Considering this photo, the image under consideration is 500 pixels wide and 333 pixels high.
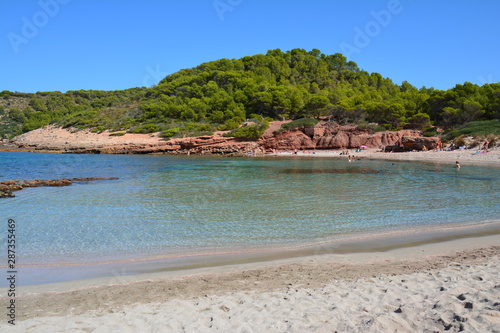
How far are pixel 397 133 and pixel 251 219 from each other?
42603mm

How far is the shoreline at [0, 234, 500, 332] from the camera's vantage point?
4.12 m

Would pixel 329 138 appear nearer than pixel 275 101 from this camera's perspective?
Yes

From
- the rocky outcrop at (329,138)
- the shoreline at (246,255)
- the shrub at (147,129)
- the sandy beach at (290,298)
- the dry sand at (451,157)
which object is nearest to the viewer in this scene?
the sandy beach at (290,298)

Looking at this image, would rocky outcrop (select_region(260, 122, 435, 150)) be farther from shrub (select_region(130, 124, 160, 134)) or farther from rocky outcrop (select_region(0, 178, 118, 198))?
rocky outcrop (select_region(0, 178, 118, 198))

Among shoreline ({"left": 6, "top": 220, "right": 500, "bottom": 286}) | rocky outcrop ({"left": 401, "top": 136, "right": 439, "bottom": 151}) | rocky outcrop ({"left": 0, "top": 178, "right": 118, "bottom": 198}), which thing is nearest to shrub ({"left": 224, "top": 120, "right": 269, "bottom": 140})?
rocky outcrop ({"left": 401, "top": 136, "right": 439, "bottom": 151})

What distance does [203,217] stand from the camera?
34.5ft

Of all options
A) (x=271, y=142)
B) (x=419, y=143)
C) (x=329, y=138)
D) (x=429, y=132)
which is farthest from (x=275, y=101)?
(x=419, y=143)

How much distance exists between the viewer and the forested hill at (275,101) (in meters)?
50.6

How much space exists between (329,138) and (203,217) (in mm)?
40080

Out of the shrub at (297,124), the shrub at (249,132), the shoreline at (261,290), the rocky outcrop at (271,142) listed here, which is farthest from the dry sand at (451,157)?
the shoreline at (261,290)

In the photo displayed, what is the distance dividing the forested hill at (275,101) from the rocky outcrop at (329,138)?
326 cm

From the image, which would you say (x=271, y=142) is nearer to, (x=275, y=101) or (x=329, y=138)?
(x=329, y=138)

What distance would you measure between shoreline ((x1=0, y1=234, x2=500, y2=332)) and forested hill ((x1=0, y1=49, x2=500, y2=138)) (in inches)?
1802

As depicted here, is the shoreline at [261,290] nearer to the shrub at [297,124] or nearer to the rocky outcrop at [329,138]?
the rocky outcrop at [329,138]
